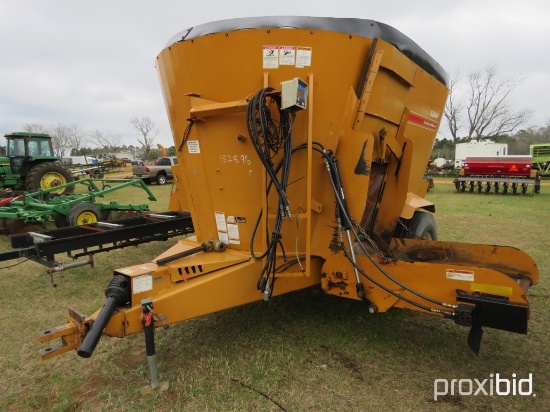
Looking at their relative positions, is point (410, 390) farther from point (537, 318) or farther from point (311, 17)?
point (311, 17)

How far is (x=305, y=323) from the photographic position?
341 cm

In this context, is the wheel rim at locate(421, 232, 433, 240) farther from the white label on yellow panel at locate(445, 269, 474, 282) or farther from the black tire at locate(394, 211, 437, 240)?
the white label on yellow panel at locate(445, 269, 474, 282)

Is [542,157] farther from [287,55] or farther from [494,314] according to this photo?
[287,55]

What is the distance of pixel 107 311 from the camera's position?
2.33m

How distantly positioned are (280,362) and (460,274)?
1455 millimetres

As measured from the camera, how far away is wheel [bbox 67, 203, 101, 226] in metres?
7.10

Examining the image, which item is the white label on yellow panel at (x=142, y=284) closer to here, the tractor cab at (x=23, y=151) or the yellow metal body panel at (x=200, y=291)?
the yellow metal body panel at (x=200, y=291)

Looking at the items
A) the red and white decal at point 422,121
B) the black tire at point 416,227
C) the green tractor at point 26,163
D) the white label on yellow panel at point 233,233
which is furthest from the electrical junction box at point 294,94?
the green tractor at point 26,163

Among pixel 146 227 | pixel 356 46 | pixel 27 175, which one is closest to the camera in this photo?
pixel 356 46

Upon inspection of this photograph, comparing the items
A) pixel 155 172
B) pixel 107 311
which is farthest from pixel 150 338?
pixel 155 172

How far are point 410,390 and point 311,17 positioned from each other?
2.68 metres

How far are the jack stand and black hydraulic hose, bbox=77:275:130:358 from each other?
0.18 meters

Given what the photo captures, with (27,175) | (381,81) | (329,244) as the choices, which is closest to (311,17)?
(381,81)

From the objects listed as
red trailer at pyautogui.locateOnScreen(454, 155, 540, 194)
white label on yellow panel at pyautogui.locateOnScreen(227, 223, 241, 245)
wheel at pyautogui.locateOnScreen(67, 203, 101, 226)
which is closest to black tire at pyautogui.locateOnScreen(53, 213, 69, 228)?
wheel at pyautogui.locateOnScreen(67, 203, 101, 226)
